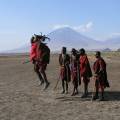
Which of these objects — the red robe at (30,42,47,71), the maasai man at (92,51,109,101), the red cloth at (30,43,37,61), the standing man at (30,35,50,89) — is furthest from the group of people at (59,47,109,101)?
the red cloth at (30,43,37,61)

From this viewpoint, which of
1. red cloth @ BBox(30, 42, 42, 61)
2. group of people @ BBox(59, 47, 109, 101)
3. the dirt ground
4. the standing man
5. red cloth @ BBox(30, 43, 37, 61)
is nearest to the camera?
the dirt ground

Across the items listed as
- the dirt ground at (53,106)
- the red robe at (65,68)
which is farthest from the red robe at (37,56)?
the dirt ground at (53,106)

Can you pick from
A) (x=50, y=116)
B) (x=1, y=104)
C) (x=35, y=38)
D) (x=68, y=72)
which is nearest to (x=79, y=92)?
(x=68, y=72)

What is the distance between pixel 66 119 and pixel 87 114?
889mm

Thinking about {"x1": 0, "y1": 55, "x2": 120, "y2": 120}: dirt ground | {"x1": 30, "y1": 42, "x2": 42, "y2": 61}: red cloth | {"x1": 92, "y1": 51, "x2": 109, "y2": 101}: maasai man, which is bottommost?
{"x1": 0, "y1": 55, "x2": 120, "y2": 120}: dirt ground

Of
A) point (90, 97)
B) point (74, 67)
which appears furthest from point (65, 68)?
point (90, 97)

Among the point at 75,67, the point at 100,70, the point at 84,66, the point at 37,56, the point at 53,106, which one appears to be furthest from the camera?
the point at 37,56

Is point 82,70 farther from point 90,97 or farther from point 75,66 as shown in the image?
point 90,97

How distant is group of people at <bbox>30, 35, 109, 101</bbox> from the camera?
566 inches

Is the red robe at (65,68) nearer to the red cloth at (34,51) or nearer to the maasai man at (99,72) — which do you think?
the red cloth at (34,51)

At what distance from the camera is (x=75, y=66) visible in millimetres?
Result: 15672

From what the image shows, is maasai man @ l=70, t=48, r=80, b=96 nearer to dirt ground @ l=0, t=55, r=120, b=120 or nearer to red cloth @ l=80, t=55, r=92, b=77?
red cloth @ l=80, t=55, r=92, b=77

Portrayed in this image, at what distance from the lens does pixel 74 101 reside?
566 inches

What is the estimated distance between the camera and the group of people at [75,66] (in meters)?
14.4
